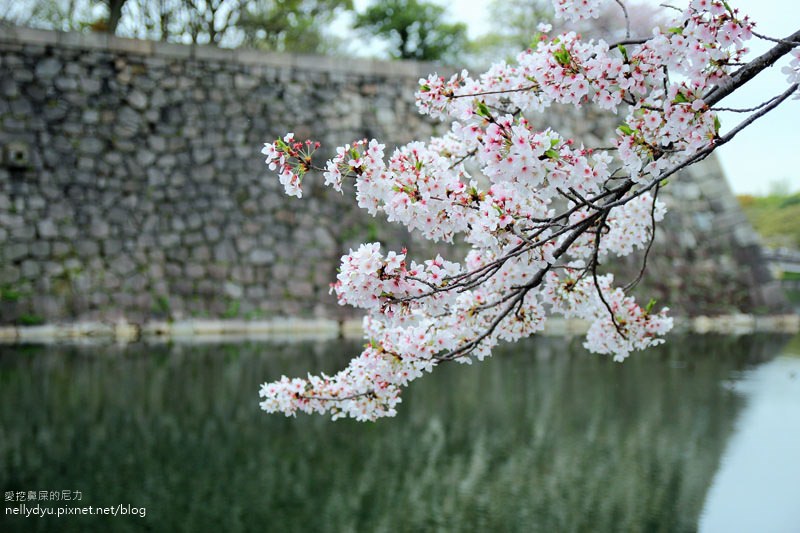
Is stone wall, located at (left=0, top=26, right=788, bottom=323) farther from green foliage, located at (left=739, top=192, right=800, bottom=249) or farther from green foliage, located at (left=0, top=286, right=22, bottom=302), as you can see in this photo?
green foliage, located at (left=739, top=192, right=800, bottom=249)

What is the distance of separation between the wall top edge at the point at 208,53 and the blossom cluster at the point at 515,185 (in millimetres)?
7862

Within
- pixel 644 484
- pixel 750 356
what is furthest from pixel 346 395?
pixel 750 356

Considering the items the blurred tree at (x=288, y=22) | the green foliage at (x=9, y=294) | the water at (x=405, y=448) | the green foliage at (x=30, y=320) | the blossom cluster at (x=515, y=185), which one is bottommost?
the water at (x=405, y=448)

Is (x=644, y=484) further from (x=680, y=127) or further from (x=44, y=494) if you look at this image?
(x=44, y=494)

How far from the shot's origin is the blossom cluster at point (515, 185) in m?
2.24

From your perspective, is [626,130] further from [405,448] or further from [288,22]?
[288,22]

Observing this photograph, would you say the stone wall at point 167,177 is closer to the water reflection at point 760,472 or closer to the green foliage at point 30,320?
the green foliage at point 30,320

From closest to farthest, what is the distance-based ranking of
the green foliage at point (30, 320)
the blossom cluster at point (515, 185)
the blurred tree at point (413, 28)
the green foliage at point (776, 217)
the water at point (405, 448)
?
the blossom cluster at point (515, 185) < the water at point (405, 448) < the green foliage at point (30, 320) < the blurred tree at point (413, 28) < the green foliage at point (776, 217)

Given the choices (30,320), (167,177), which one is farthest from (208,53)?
(30,320)

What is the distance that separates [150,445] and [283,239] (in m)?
5.93

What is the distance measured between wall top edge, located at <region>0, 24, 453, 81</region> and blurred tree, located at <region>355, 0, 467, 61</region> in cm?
761

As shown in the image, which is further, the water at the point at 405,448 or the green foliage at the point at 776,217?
the green foliage at the point at 776,217

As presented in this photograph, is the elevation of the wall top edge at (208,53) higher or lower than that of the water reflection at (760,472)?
higher

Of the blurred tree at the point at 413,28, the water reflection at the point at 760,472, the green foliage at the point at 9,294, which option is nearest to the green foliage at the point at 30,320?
the green foliage at the point at 9,294
